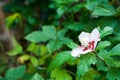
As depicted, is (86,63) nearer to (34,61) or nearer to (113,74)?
(113,74)

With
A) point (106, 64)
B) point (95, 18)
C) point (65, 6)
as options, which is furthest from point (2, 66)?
point (106, 64)

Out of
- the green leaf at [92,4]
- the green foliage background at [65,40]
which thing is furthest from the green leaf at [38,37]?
the green leaf at [92,4]

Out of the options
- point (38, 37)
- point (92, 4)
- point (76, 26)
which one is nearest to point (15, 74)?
point (38, 37)

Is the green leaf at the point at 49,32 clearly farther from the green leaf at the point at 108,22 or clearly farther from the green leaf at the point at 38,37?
the green leaf at the point at 108,22

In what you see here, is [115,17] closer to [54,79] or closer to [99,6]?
[99,6]

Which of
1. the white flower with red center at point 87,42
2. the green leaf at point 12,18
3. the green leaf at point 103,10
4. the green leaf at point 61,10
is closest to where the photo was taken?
the white flower with red center at point 87,42

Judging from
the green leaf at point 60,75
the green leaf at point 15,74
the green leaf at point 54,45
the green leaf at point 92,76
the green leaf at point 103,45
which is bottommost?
the green leaf at point 15,74

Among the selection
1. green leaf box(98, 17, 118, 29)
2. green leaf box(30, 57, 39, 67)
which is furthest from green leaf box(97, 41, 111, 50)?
green leaf box(30, 57, 39, 67)
